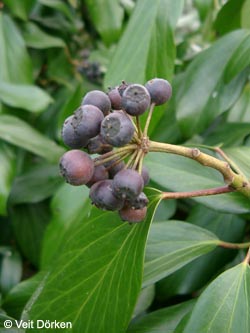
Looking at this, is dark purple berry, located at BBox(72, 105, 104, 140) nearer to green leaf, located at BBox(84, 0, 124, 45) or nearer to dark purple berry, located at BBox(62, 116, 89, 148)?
dark purple berry, located at BBox(62, 116, 89, 148)

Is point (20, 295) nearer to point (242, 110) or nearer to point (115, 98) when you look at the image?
point (115, 98)

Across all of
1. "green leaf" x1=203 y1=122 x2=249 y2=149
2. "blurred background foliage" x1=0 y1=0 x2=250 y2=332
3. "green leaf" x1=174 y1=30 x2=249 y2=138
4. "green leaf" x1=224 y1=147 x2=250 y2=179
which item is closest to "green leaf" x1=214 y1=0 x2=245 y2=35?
"blurred background foliage" x1=0 y1=0 x2=250 y2=332

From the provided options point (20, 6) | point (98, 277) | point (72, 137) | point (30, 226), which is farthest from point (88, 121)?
point (20, 6)

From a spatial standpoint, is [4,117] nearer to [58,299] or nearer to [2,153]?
[2,153]

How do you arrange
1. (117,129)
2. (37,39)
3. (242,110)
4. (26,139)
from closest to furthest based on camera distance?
(117,129)
(242,110)
(26,139)
(37,39)

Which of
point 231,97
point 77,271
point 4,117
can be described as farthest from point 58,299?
point 4,117

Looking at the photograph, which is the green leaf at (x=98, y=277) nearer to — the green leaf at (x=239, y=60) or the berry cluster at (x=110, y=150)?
the berry cluster at (x=110, y=150)
